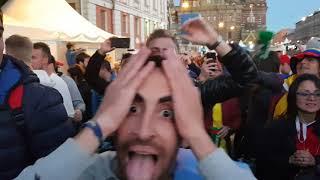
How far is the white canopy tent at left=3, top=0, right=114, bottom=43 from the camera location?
8.59m

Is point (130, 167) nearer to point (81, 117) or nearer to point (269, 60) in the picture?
point (81, 117)

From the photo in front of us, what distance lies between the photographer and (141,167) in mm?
1316

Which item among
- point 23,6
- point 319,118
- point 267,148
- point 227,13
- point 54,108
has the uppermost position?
point 227,13

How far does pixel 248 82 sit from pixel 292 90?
1.41 meters

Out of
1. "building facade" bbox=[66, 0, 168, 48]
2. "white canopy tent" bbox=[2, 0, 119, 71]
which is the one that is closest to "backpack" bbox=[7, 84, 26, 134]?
"white canopy tent" bbox=[2, 0, 119, 71]

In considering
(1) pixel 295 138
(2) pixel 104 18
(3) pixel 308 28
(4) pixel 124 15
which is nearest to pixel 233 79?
(1) pixel 295 138

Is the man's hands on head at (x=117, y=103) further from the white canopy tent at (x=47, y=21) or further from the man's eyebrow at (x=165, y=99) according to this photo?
the white canopy tent at (x=47, y=21)

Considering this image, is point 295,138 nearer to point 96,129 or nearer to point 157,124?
point 157,124

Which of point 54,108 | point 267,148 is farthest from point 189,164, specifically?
point 267,148

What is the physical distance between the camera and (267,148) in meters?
3.75

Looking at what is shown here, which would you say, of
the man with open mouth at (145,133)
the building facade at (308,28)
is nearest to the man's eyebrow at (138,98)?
the man with open mouth at (145,133)

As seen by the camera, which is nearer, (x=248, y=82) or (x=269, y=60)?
(x=248, y=82)

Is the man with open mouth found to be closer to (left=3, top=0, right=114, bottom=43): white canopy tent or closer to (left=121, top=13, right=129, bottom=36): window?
(left=3, top=0, right=114, bottom=43): white canopy tent

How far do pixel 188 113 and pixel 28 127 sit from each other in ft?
3.48
